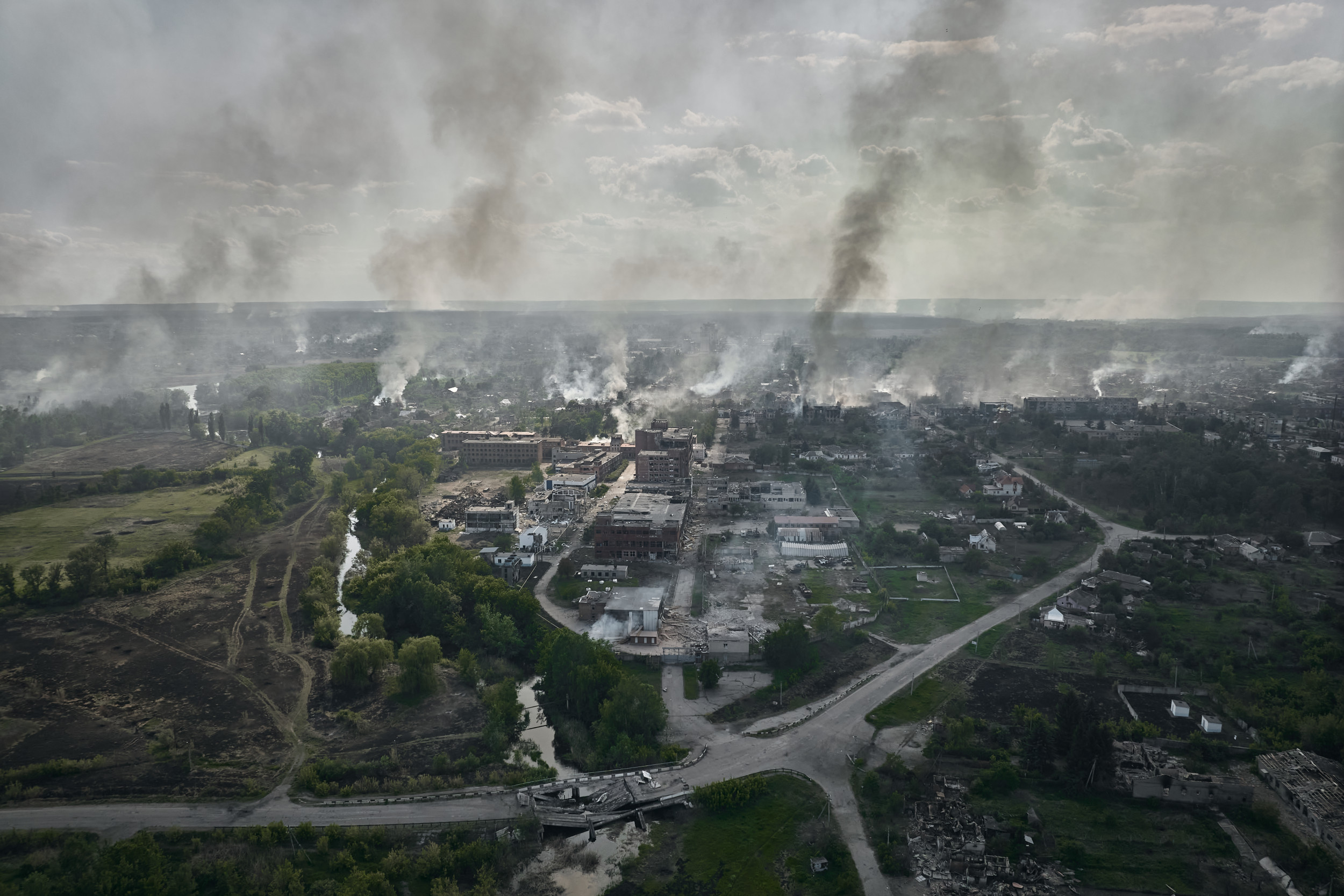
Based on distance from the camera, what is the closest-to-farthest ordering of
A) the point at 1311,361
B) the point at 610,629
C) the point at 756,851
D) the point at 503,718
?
the point at 756,851
the point at 503,718
the point at 610,629
the point at 1311,361

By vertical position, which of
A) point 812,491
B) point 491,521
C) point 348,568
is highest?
point 812,491

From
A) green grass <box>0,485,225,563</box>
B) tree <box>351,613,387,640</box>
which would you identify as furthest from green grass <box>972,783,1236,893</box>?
green grass <box>0,485,225,563</box>

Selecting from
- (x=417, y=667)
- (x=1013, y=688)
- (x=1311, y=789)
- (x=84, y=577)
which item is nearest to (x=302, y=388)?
(x=84, y=577)

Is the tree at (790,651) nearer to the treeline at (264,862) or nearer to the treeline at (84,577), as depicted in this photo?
the treeline at (264,862)

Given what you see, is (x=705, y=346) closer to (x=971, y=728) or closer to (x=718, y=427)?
(x=718, y=427)

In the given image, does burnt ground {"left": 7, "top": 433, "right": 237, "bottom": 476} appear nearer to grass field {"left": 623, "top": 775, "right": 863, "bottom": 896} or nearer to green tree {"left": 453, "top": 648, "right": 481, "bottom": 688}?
green tree {"left": 453, "top": 648, "right": 481, "bottom": 688}

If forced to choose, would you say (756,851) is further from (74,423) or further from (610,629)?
(74,423)
